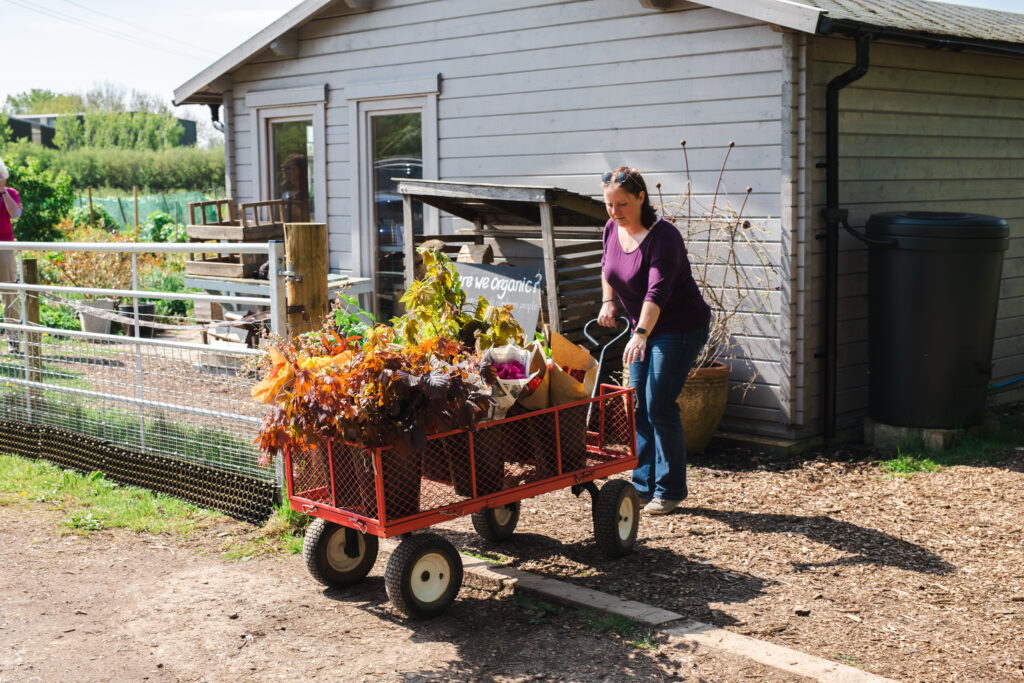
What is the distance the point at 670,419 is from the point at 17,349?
16.2ft

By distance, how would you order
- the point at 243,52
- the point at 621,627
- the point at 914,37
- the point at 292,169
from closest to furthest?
1. the point at 621,627
2. the point at 914,37
3. the point at 243,52
4. the point at 292,169

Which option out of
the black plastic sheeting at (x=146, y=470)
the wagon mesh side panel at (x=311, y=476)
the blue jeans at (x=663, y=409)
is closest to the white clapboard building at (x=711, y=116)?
the blue jeans at (x=663, y=409)

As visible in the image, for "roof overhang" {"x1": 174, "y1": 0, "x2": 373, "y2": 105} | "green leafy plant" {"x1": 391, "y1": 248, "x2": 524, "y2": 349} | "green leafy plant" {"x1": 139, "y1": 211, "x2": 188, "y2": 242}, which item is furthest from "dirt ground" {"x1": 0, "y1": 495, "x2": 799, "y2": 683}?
"green leafy plant" {"x1": 139, "y1": 211, "x2": 188, "y2": 242}

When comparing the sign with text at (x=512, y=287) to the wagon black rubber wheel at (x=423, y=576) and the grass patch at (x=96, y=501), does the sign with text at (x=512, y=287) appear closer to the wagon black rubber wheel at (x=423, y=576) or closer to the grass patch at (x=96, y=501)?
the grass patch at (x=96, y=501)

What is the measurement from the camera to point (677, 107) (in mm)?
7719

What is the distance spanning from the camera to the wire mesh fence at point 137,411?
5.85 m

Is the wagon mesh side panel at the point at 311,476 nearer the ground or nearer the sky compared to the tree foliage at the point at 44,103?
nearer the ground

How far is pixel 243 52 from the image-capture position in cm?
1061

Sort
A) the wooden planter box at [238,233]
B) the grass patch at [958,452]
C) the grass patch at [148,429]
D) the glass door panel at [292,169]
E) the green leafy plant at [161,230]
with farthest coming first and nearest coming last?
the green leafy plant at [161,230]
the glass door panel at [292,169]
the wooden planter box at [238,233]
the grass patch at [958,452]
the grass patch at [148,429]

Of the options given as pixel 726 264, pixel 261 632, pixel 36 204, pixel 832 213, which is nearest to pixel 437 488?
pixel 261 632

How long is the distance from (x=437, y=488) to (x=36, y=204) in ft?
49.6

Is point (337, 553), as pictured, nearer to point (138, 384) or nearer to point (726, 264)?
point (138, 384)

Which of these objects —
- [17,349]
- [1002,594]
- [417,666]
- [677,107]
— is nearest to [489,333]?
[417,666]

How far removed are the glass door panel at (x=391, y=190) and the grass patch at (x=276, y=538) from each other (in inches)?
188
